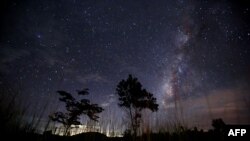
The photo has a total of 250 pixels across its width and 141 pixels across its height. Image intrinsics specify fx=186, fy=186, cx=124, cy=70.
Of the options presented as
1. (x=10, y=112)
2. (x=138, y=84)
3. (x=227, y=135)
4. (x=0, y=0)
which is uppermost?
(x=0, y=0)

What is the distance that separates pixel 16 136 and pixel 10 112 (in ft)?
1.77

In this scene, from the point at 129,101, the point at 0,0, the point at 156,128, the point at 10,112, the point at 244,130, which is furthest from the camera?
the point at 129,101

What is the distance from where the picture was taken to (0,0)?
848 cm

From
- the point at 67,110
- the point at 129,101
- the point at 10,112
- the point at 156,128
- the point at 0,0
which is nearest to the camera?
the point at 10,112

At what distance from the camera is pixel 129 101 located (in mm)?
21953

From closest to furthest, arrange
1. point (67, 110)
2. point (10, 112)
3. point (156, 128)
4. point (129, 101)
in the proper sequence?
point (10, 112), point (156, 128), point (67, 110), point (129, 101)

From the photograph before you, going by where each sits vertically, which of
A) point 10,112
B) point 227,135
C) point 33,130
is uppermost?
point 10,112

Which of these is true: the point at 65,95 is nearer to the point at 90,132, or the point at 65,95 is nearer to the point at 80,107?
the point at 80,107

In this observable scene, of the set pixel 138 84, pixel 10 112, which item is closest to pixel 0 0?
pixel 10 112

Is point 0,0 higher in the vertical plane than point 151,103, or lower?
higher

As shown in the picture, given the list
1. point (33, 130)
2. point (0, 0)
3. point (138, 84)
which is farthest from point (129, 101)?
point (33, 130)

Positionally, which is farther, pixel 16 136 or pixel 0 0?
pixel 0 0

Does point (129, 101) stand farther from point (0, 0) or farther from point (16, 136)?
point (16, 136)

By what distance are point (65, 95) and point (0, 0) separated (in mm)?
10428
